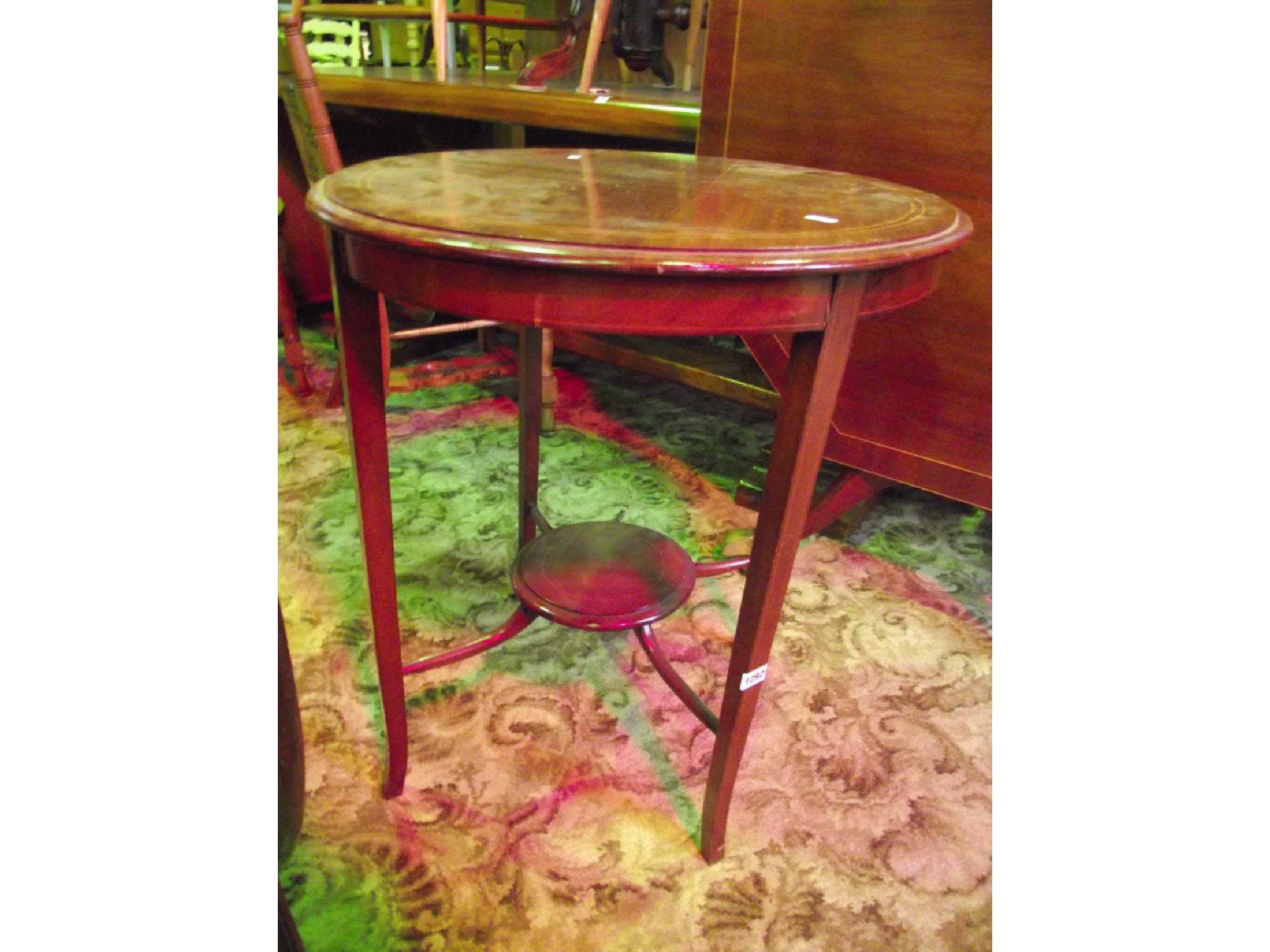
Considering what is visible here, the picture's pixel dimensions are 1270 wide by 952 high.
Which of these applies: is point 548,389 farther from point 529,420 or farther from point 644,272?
point 644,272

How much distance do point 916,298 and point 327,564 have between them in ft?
3.69

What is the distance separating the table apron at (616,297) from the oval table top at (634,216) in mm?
16

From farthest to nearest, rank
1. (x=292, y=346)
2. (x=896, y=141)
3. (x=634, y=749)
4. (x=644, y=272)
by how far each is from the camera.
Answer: (x=292, y=346) → (x=896, y=141) → (x=634, y=749) → (x=644, y=272)

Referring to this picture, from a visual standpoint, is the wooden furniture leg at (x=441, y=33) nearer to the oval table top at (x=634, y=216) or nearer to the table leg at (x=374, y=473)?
the oval table top at (x=634, y=216)

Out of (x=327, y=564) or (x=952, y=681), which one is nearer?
(x=952, y=681)

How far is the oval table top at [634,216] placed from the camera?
22.7 inches

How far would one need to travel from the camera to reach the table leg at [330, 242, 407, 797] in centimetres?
74

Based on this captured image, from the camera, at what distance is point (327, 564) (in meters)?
1.43

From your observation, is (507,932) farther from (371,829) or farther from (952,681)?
(952,681)

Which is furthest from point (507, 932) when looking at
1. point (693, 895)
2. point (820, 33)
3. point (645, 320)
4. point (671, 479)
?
point (820, 33)

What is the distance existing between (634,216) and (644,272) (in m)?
0.12

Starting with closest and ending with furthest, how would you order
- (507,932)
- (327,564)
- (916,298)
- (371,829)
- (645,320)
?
(645,320) < (916,298) < (507,932) < (371,829) < (327,564)

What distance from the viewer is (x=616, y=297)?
592mm

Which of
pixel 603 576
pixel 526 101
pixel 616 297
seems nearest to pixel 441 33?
pixel 526 101
